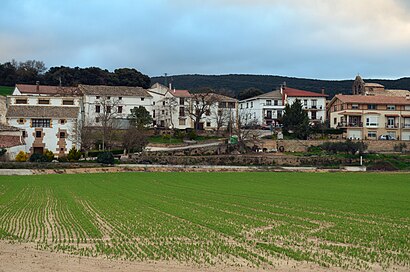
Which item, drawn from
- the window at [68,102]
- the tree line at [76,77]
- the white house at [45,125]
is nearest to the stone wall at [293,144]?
the white house at [45,125]

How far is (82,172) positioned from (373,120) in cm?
5391

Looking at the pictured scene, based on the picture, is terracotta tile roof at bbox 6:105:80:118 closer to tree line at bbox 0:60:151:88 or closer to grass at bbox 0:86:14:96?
grass at bbox 0:86:14:96

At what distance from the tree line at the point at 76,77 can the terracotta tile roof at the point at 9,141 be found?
5159cm

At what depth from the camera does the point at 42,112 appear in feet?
271

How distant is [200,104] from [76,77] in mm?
40679

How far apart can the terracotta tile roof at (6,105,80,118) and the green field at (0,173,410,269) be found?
36.8 metres

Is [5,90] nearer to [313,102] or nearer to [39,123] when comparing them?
[39,123]

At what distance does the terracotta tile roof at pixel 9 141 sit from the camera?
7335 cm

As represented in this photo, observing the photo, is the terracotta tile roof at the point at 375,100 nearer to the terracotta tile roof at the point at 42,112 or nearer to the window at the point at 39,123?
the terracotta tile roof at the point at 42,112

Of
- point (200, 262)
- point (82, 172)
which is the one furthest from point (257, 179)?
point (200, 262)

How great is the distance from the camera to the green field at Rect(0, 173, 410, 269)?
1728 cm

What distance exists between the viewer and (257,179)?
56250mm

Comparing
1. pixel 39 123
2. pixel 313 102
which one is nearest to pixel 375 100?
pixel 313 102

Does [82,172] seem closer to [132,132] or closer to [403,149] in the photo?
[132,132]
